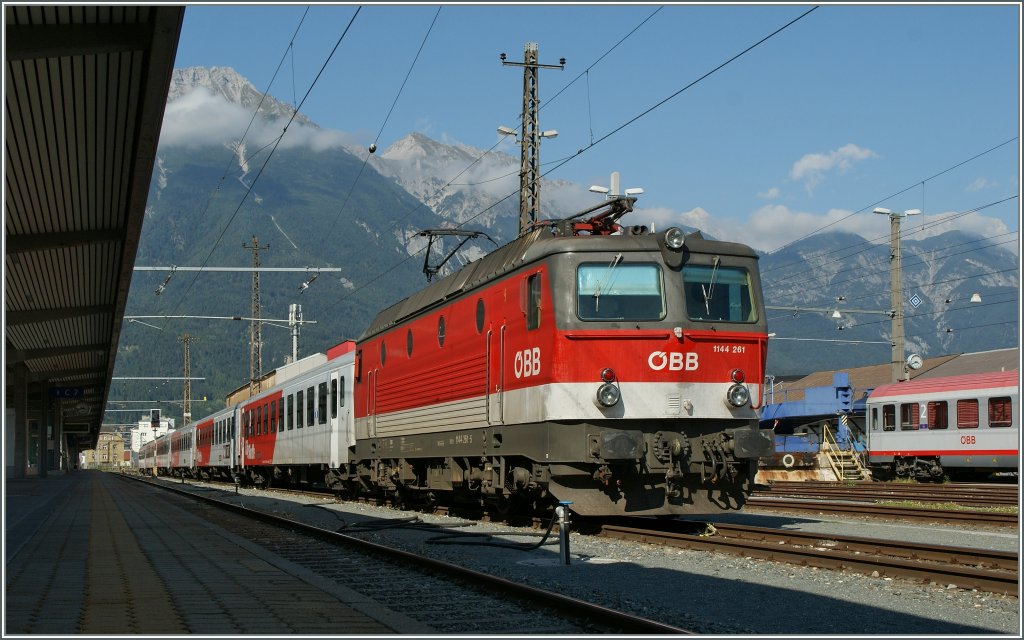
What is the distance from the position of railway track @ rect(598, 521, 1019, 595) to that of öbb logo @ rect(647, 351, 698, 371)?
6.70 feet

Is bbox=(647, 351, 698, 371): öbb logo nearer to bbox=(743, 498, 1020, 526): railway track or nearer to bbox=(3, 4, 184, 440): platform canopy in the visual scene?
bbox=(743, 498, 1020, 526): railway track

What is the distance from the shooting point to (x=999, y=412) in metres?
28.0

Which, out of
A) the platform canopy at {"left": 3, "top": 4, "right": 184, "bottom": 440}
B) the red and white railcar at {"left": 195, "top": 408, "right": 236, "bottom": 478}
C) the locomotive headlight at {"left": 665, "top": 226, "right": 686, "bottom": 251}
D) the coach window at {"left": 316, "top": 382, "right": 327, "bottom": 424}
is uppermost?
the platform canopy at {"left": 3, "top": 4, "right": 184, "bottom": 440}

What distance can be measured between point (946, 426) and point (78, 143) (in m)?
23.3

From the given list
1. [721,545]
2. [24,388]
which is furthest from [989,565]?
[24,388]

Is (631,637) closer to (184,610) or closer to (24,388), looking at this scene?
(184,610)

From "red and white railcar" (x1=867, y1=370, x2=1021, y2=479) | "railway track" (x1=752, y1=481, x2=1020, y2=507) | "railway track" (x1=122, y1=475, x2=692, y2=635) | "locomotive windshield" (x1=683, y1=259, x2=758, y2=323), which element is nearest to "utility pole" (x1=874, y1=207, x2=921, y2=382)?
"red and white railcar" (x1=867, y1=370, x2=1021, y2=479)

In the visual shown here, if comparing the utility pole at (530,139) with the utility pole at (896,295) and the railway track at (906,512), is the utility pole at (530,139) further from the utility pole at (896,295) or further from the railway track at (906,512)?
the utility pole at (896,295)

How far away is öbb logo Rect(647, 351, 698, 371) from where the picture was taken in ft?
44.0

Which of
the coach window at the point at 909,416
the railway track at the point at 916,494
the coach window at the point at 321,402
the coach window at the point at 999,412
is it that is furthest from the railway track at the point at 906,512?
the coach window at the point at 909,416

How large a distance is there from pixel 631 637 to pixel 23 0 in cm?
968

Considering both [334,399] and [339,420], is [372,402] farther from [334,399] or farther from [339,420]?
[334,399]

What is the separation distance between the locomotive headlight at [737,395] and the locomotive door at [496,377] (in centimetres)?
307

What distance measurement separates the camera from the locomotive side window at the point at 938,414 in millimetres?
29997
